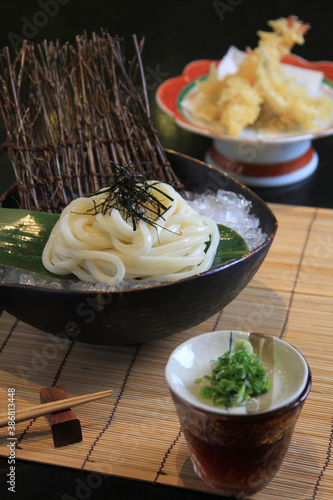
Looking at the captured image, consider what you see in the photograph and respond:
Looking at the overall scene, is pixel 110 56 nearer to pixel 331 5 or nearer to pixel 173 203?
pixel 173 203

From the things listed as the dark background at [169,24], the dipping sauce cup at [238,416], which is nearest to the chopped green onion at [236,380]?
the dipping sauce cup at [238,416]

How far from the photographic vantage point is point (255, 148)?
2500 mm

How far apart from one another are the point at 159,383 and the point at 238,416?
0.46 metres

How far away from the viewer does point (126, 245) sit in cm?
143

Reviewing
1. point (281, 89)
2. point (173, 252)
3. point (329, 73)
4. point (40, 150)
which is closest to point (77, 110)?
point (40, 150)

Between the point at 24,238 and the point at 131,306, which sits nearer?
the point at 131,306

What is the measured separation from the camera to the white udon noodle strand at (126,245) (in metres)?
1.41

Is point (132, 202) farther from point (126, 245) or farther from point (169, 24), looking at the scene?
point (169, 24)

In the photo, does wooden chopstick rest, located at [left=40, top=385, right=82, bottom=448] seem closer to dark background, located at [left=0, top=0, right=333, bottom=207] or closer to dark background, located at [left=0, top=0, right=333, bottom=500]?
dark background, located at [left=0, top=0, right=333, bottom=500]

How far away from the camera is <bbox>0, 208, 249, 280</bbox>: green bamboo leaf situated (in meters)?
1.50

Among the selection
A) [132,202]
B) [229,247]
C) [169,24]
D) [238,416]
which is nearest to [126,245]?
[132,202]

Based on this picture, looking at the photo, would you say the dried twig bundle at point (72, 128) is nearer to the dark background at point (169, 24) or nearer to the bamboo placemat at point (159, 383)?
the bamboo placemat at point (159, 383)

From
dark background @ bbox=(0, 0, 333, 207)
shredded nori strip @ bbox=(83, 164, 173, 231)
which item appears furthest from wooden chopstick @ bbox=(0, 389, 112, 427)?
dark background @ bbox=(0, 0, 333, 207)

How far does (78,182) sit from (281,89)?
111 centimetres
